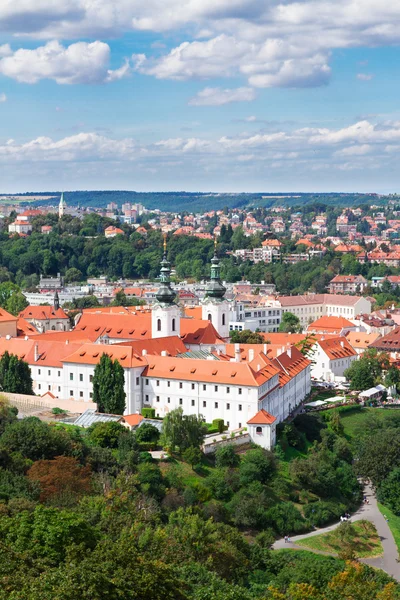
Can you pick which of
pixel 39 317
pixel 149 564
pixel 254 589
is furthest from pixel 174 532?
pixel 39 317

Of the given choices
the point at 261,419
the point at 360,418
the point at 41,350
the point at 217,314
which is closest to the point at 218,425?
the point at 261,419

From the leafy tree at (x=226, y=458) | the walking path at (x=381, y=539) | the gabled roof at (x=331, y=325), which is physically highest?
the gabled roof at (x=331, y=325)

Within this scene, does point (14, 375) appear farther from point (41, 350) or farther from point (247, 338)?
point (247, 338)

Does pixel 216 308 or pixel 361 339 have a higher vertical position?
pixel 216 308

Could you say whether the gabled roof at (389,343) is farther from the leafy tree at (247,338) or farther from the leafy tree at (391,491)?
the leafy tree at (391,491)

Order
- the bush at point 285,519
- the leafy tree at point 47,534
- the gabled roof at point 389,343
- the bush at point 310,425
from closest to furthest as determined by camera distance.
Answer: the leafy tree at point 47,534
the bush at point 285,519
the bush at point 310,425
the gabled roof at point 389,343

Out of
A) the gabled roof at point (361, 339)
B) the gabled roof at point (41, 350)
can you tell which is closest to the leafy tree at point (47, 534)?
the gabled roof at point (41, 350)
